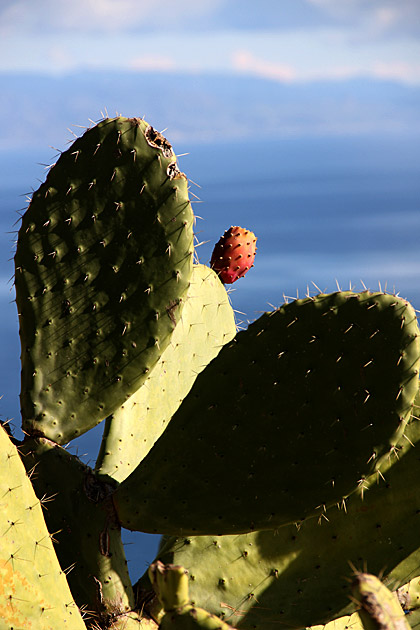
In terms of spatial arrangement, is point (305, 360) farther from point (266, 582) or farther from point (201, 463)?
point (266, 582)

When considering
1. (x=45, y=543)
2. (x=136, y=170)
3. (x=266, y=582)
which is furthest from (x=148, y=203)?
(x=266, y=582)

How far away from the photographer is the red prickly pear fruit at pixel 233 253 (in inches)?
71.6

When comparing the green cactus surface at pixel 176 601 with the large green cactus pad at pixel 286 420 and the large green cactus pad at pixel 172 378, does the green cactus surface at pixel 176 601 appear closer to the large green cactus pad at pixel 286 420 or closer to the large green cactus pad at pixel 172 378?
the large green cactus pad at pixel 286 420

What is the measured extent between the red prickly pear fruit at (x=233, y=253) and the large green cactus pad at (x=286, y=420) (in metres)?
0.64

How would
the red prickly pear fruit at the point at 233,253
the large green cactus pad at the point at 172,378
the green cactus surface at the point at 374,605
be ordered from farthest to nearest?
the red prickly pear fruit at the point at 233,253 < the large green cactus pad at the point at 172,378 < the green cactus surface at the point at 374,605

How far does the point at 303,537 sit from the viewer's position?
1.34m

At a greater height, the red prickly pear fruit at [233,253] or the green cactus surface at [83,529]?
the red prickly pear fruit at [233,253]

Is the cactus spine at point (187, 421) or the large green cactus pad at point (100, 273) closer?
the cactus spine at point (187, 421)

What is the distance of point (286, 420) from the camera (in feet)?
3.72

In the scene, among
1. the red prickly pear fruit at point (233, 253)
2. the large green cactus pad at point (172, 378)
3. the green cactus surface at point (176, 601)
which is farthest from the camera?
the red prickly pear fruit at point (233, 253)

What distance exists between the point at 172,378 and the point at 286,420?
0.52 metres

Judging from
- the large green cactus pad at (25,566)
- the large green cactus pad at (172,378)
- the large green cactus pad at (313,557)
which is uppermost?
the large green cactus pad at (172,378)

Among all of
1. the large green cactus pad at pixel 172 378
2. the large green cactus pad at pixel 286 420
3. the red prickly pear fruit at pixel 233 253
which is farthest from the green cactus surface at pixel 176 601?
the red prickly pear fruit at pixel 233 253

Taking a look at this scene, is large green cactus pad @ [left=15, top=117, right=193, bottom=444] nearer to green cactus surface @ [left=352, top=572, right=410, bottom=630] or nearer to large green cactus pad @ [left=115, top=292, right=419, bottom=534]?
large green cactus pad @ [left=115, top=292, right=419, bottom=534]
